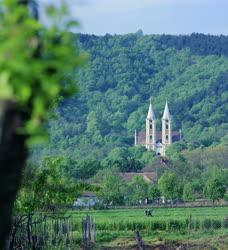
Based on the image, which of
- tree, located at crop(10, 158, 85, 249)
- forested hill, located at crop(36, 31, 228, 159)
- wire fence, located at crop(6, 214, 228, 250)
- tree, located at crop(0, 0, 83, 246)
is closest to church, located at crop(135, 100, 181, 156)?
forested hill, located at crop(36, 31, 228, 159)

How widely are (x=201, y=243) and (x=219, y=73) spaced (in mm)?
132885

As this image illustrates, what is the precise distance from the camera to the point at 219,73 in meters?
171

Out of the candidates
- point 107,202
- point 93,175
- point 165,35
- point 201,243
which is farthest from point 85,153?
point 201,243

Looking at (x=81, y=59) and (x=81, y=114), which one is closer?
(x=81, y=59)

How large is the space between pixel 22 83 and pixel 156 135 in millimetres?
159720

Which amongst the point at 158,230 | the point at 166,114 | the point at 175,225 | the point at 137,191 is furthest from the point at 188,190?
the point at 166,114

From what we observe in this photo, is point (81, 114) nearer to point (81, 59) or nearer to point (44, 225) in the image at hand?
point (44, 225)

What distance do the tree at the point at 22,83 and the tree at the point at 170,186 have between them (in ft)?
262

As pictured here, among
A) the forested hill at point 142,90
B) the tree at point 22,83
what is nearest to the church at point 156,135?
the forested hill at point 142,90

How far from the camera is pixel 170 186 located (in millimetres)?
83625

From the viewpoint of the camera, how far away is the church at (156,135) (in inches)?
6186

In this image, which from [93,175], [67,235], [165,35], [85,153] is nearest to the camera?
[67,235]

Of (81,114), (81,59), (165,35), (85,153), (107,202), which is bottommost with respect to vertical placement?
(81,59)

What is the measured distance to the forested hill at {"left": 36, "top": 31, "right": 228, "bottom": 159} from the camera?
484 ft
